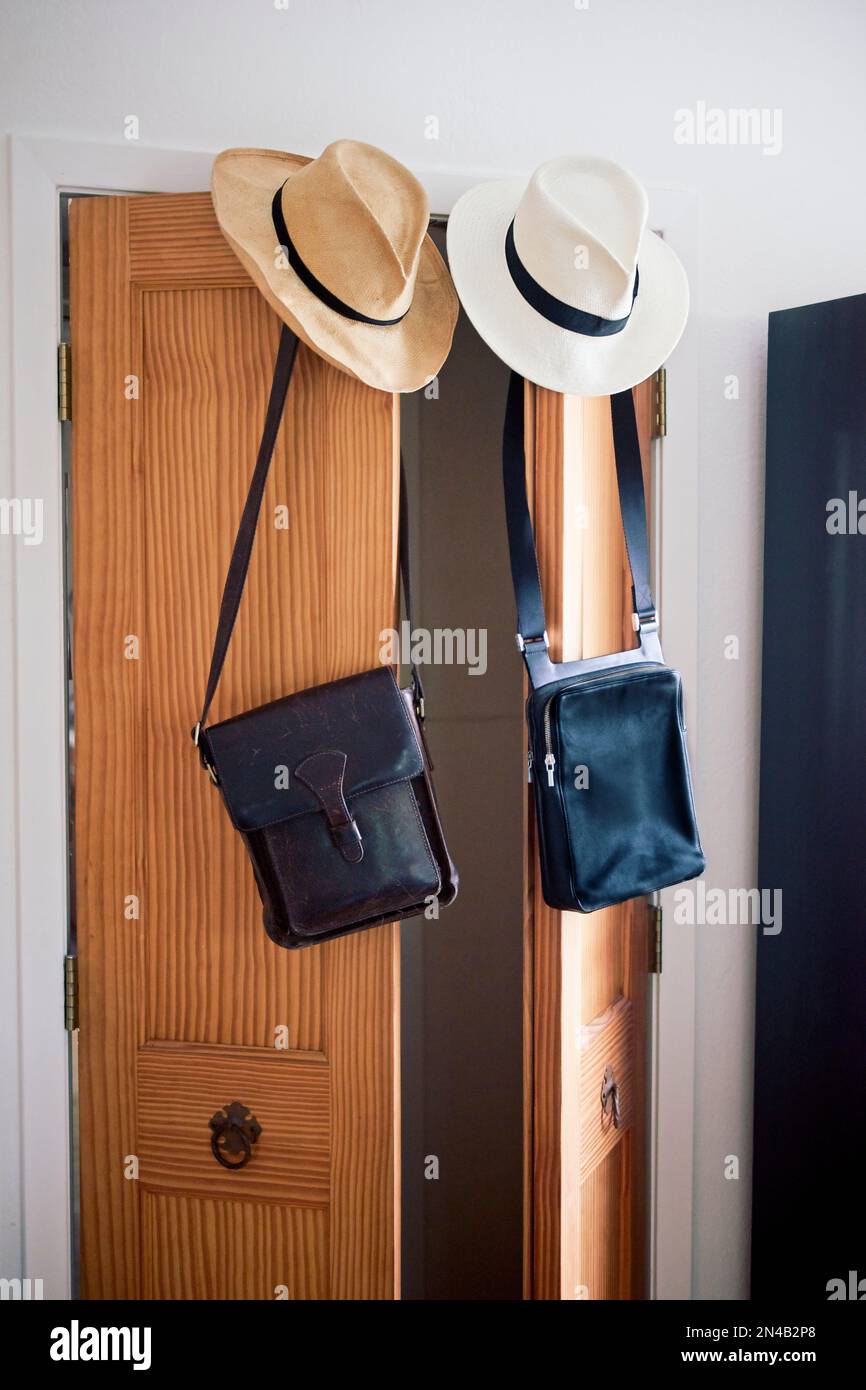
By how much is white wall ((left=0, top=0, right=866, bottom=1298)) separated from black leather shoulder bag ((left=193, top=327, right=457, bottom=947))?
0.48 m

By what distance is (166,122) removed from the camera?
1.31 meters

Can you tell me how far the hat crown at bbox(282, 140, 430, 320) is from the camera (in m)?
1.10

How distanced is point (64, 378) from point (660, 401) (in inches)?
39.1

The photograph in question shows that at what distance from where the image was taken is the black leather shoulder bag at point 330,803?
44.5 inches

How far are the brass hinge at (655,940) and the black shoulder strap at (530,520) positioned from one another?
1.82ft

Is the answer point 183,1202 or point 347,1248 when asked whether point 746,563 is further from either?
point 183,1202

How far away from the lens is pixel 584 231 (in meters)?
1.10

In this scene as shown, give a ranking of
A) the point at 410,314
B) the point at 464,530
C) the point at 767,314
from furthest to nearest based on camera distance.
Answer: the point at 464,530 → the point at 767,314 → the point at 410,314

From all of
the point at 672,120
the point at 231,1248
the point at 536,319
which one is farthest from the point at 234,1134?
the point at 672,120

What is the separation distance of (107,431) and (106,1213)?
1.22 m

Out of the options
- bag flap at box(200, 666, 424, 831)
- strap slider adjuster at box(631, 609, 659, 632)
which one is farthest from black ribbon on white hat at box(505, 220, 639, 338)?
bag flap at box(200, 666, 424, 831)

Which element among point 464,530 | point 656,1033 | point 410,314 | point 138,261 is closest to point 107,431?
point 138,261

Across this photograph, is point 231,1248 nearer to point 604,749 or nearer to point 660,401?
point 604,749

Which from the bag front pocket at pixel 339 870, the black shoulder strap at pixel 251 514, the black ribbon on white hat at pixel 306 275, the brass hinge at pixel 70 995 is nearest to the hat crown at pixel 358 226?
the black ribbon on white hat at pixel 306 275
